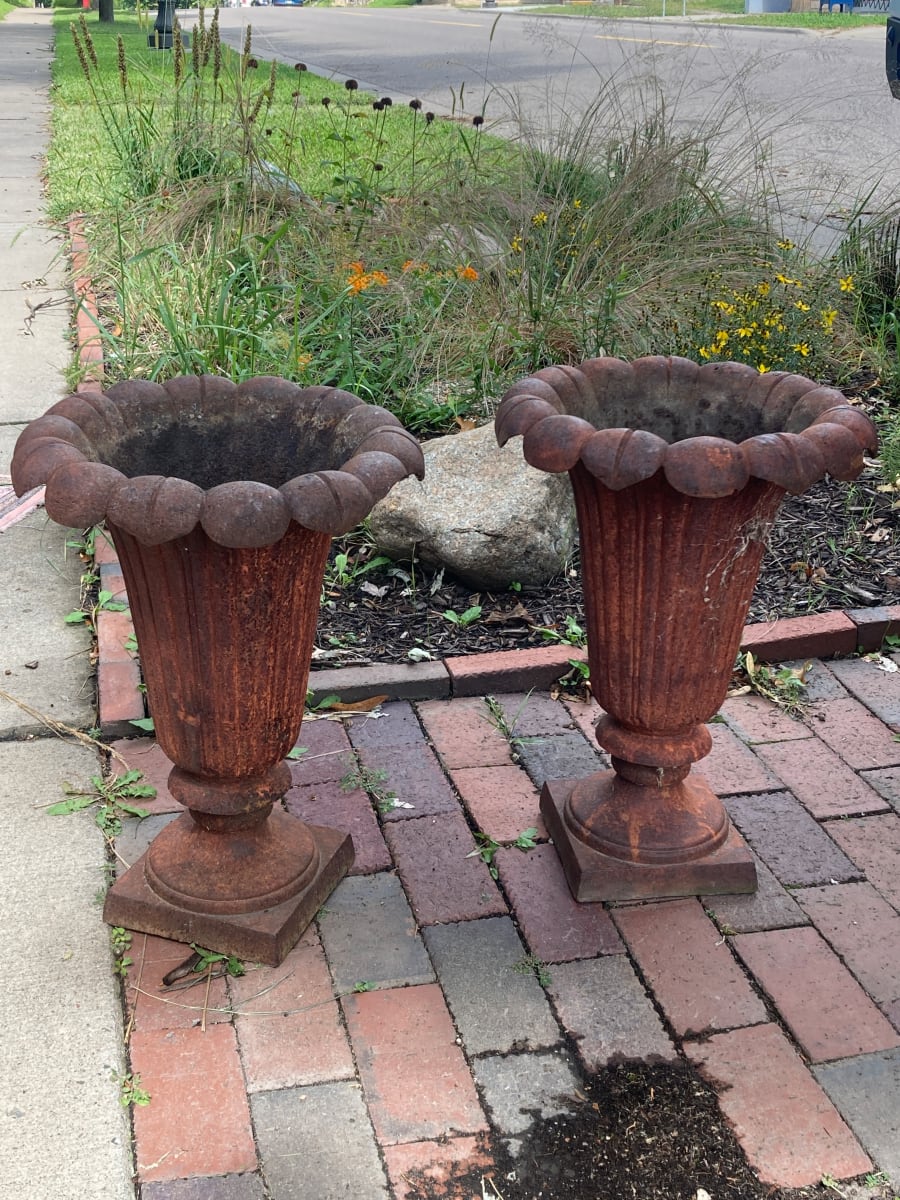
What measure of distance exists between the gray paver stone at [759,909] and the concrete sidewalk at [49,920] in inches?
48.6

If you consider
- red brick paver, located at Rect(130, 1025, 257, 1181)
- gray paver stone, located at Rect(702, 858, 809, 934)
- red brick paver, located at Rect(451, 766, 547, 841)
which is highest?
gray paver stone, located at Rect(702, 858, 809, 934)

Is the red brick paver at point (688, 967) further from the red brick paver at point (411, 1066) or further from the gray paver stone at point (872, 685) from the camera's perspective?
the gray paver stone at point (872, 685)

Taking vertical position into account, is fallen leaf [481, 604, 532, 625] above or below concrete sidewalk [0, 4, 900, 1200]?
above

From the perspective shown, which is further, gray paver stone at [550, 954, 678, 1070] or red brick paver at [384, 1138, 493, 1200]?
gray paver stone at [550, 954, 678, 1070]

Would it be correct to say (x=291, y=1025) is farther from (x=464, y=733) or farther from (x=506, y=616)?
(x=506, y=616)

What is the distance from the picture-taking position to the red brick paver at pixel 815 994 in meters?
2.16

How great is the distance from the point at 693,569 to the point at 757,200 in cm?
366

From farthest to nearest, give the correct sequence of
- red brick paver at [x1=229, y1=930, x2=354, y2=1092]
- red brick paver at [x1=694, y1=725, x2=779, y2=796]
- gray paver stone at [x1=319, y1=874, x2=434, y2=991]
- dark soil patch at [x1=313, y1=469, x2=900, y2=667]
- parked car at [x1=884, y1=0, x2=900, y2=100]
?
parked car at [x1=884, y1=0, x2=900, y2=100], dark soil patch at [x1=313, y1=469, x2=900, y2=667], red brick paver at [x1=694, y1=725, x2=779, y2=796], gray paver stone at [x1=319, y1=874, x2=434, y2=991], red brick paver at [x1=229, y1=930, x2=354, y2=1092]

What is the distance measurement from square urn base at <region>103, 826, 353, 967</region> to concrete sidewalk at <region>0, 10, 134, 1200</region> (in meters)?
0.08

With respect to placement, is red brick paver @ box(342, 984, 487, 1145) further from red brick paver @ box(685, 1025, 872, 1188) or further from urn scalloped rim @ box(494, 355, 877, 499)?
urn scalloped rim @ box(494, 355, 877, 499)

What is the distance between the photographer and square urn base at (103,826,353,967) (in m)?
2.29

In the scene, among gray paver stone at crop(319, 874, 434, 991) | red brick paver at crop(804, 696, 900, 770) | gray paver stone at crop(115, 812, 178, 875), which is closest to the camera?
gray paver stone at crop(319, 874, 434, 991)

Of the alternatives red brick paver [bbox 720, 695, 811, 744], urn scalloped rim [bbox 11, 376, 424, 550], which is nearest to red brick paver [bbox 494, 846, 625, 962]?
red brick paver [bbox 720, 695, 811, 744]

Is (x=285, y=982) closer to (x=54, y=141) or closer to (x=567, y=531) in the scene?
(x=567, y=531)
